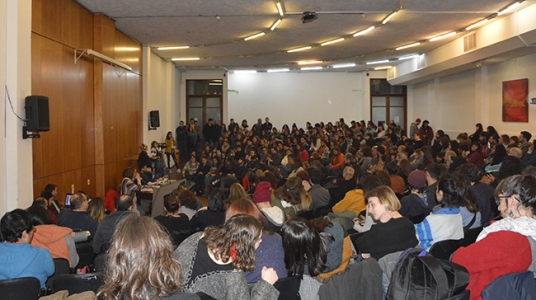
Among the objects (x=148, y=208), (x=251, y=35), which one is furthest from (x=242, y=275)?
(x=251, y=35)

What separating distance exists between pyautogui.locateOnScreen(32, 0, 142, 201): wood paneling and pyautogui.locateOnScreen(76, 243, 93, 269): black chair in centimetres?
303

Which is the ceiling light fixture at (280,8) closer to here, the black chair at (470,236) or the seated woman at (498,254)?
the black chair at (470,236)

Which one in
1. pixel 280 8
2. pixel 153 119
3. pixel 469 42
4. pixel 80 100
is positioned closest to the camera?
pixel 80 100

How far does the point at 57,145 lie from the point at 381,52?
34.3ft

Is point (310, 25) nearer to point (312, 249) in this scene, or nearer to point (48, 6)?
point (48, 6)

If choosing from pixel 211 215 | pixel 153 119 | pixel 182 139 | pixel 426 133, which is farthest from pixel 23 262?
pixel 182 139

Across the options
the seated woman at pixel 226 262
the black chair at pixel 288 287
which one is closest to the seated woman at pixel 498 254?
the black chair at pixel 288 287

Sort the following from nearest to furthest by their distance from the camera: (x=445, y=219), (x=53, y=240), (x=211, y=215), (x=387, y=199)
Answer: (x=387, y=199), (x=445, y=219), (x=53, y=240), (x=211, y=215)

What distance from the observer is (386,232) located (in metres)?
3.65

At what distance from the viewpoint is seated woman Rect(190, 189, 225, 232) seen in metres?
5.32

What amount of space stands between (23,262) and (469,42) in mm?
11824

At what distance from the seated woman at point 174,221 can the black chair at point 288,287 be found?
6.84 ft

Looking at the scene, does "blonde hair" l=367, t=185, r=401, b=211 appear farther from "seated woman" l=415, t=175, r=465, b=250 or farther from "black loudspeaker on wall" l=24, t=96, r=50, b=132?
"black loudspeaker on wall" l=24, t=96, r=50, b=132

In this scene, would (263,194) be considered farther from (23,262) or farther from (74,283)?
(23,262)
